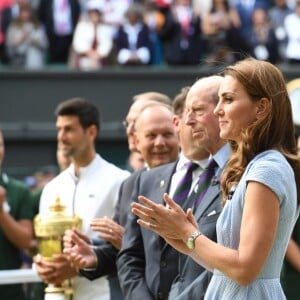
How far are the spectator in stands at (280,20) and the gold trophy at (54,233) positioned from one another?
13.1 metres

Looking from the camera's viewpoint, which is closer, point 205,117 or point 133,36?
point 205,117

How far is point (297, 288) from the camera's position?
25.2 feet

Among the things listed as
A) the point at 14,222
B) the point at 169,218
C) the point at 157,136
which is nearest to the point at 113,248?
the point at 157,136

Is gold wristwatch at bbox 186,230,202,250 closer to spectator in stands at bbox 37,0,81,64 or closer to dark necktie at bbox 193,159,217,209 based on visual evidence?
dark necktie at bbox 193,159,217,209

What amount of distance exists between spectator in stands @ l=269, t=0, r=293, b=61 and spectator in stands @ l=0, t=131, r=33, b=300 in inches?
461

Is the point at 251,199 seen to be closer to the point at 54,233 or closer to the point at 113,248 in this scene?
the point at 113,248

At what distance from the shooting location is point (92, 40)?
64.1ft

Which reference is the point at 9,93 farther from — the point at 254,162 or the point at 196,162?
the point at 254,162

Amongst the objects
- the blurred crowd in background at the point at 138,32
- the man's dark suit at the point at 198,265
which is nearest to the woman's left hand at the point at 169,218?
the man's dark suit at the point at 198,265

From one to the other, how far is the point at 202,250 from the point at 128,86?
51.5 feet

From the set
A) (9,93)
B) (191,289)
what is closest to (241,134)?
(191,289)

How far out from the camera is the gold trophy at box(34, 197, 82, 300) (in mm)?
7113

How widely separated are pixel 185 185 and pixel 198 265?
54 centimetres

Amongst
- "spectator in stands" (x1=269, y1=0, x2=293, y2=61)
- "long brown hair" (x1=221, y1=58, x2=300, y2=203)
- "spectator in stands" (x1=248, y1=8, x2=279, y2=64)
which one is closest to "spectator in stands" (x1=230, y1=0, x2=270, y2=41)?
"spectator in stands" (x1=269, y1=0, x2=293, y2=61)
